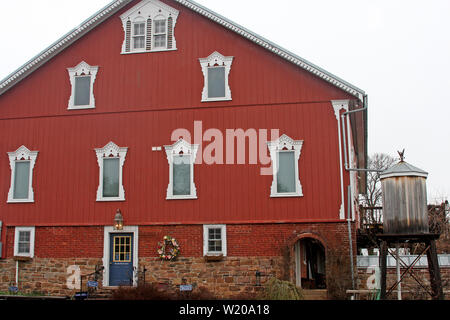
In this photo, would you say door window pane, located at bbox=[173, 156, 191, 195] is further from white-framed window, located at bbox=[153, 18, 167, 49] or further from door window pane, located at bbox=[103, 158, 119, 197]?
white-framed window, located at bbox=[153, 18, 167, 49]

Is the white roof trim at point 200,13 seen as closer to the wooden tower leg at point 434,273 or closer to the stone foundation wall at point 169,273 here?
the wooden tower leg at point 434,273

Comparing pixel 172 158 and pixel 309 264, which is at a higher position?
pixel 172 158

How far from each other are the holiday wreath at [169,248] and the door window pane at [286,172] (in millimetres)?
3991

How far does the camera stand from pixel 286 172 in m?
19.0

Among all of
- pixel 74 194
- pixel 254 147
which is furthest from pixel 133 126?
pixel 254 147

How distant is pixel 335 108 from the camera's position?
61.8ft

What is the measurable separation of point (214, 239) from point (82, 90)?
7.55m

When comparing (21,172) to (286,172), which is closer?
(286,172)

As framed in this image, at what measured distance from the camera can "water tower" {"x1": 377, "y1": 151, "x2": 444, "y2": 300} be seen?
1473 centimetres

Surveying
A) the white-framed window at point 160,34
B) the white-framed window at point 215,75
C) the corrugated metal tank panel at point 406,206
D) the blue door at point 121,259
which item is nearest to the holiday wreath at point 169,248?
the blue door at point 121,259

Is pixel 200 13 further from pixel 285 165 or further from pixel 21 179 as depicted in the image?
pixel 21 179

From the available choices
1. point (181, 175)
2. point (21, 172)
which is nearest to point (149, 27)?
point (181, 175)

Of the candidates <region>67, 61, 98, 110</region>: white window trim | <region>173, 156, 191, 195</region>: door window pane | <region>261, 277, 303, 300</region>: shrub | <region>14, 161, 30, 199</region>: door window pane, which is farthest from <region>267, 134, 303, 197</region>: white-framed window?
<region>14, 161, 30, 199</region>: door window pane

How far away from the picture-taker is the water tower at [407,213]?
48.3 ft
